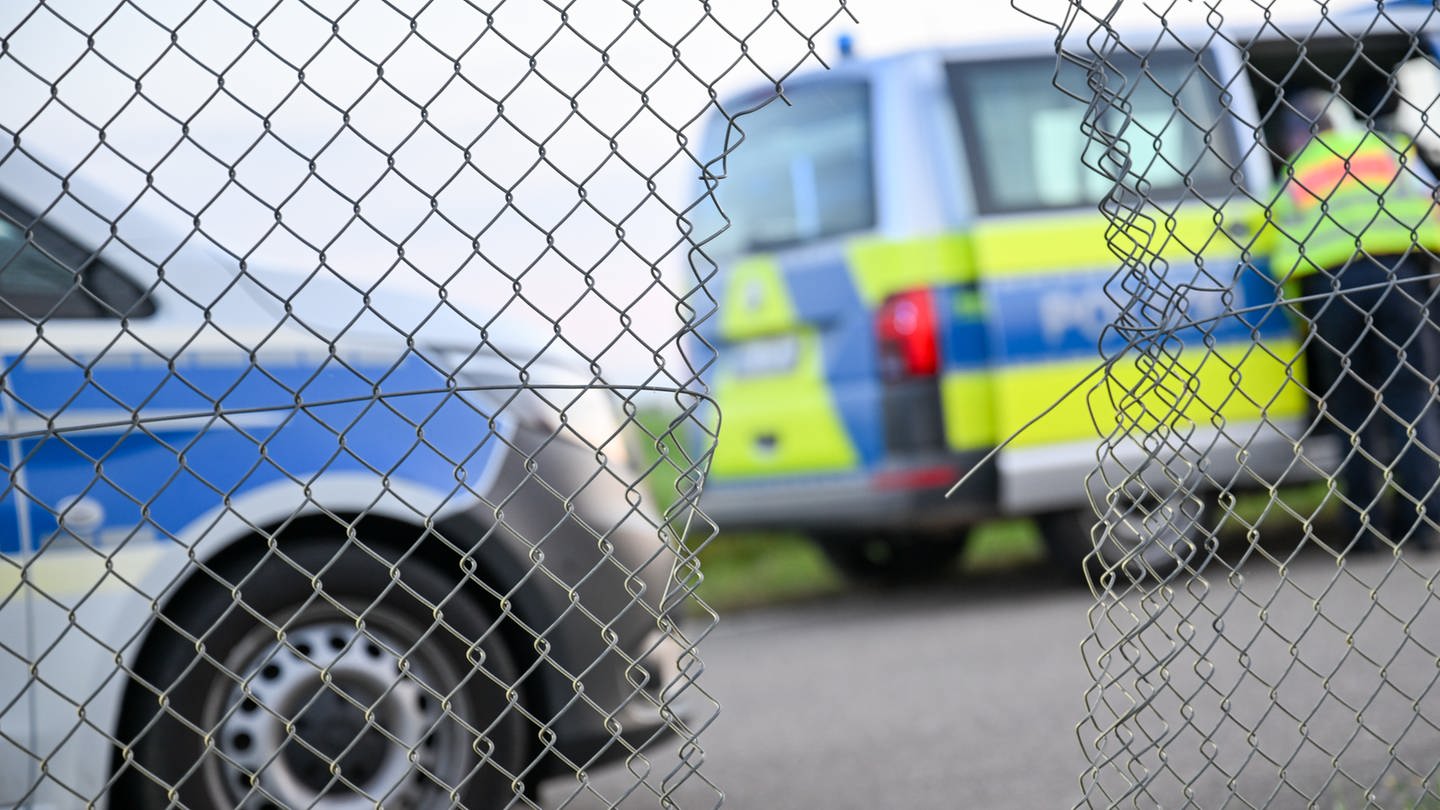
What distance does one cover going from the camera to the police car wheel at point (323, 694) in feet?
8.66

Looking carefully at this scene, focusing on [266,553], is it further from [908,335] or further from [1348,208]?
[1348,208]

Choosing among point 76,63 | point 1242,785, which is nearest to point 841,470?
point 1242,785

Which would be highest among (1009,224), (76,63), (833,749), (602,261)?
(76,63)

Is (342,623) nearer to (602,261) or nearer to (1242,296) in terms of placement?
(602,261)

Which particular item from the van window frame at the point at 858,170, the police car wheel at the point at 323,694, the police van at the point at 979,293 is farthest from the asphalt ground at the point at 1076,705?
the van window frame at the point at 858,170

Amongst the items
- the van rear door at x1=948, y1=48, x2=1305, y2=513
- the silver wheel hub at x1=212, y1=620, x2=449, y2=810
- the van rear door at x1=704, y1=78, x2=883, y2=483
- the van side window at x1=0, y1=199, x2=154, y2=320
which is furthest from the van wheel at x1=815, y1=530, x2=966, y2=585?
the van side window at x1=0, y1=199, x2=154, y2=320

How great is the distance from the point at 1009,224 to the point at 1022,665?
6.22 feet

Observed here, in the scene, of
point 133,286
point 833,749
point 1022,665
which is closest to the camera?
point 133,286

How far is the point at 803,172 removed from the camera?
21.3 feet

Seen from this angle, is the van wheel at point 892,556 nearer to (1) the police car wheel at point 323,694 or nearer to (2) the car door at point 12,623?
(1) the police car wheel at point 323,694

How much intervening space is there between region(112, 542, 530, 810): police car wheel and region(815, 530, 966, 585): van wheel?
462cm

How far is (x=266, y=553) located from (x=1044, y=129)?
174 inches

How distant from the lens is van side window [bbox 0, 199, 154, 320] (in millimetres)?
2635

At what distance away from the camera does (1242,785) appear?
127 inches
